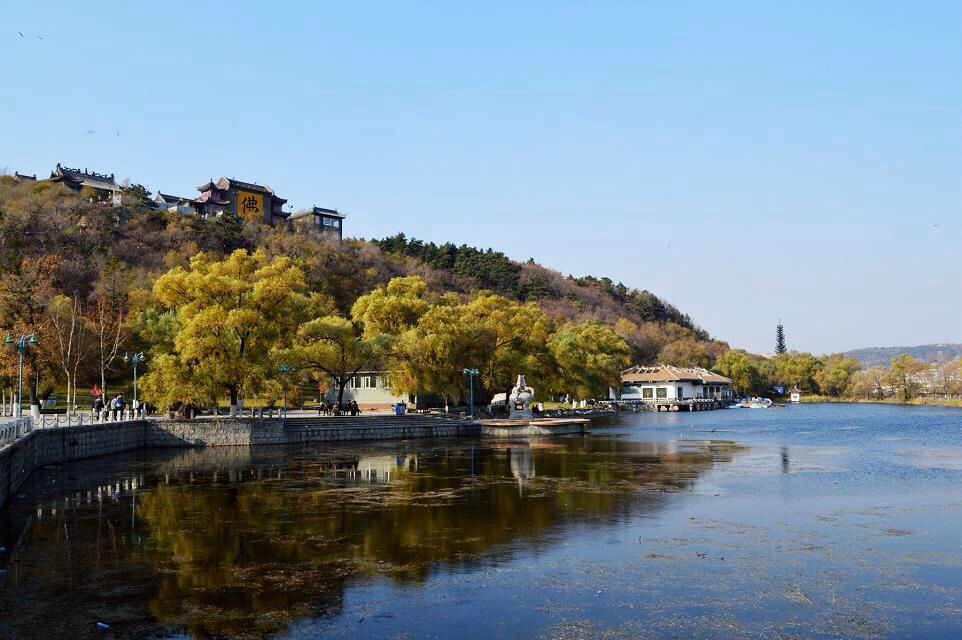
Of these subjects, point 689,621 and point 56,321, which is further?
point 56,321

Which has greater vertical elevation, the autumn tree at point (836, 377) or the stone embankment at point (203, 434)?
the autumn tree at point (836, 377)

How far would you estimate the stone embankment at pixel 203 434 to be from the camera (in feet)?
123

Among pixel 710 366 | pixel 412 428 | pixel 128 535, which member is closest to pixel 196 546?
pixel 128 535

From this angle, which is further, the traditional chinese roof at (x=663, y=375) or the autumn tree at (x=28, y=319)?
the traditional chinese roof at (x=663, y=375)

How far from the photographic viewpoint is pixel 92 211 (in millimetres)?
97438

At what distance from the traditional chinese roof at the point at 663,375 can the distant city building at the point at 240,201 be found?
67100mm

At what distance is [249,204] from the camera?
126 metres

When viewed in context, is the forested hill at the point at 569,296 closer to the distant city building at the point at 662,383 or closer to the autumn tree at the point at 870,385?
the distant city building at the point at 662,383

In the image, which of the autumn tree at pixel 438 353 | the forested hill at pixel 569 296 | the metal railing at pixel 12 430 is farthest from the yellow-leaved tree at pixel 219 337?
the forested hill at pixel 569 296

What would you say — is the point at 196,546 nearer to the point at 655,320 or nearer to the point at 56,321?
the point at 56,321

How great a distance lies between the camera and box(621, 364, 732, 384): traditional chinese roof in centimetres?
13675

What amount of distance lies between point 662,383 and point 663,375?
1448mm

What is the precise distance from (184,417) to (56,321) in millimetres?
12287

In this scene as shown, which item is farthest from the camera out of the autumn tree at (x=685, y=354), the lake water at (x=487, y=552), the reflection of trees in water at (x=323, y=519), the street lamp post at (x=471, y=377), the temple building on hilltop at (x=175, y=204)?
the autumn tree at (x=685, y=354)
